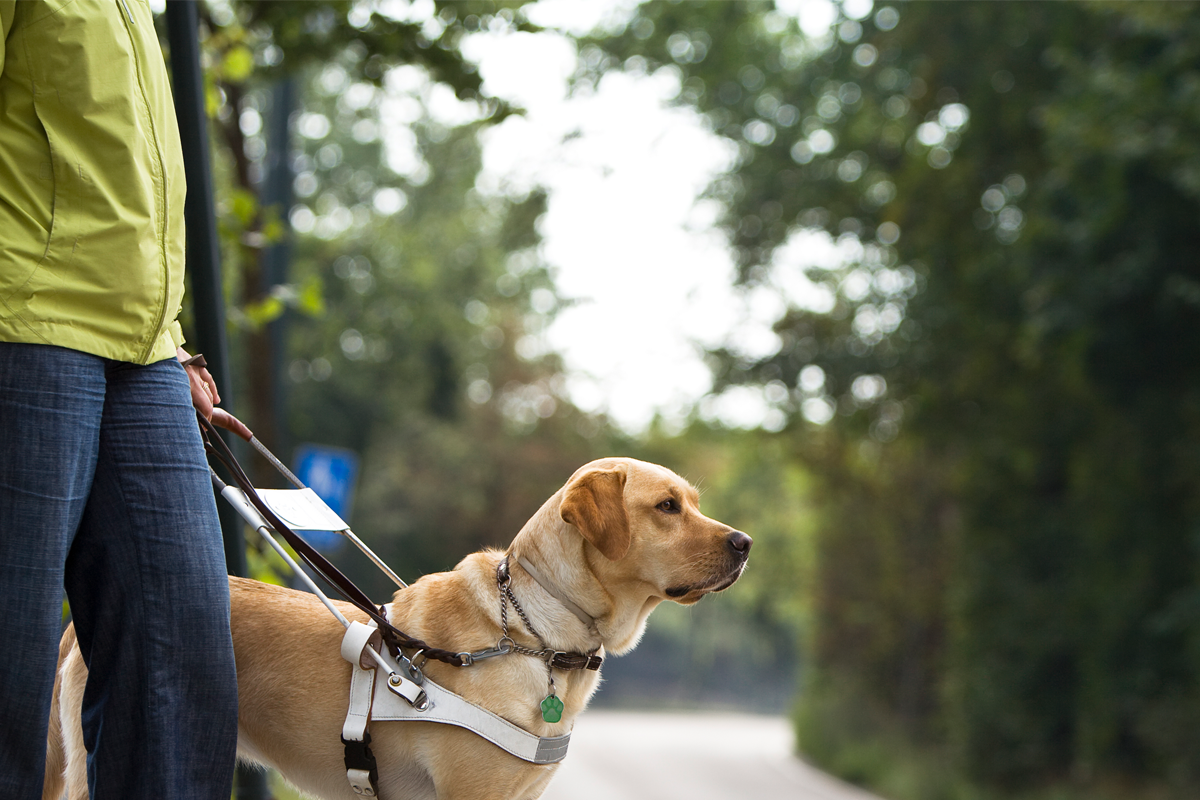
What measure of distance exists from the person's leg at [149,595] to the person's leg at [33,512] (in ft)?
0.31

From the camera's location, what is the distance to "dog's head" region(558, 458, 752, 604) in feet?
9.12

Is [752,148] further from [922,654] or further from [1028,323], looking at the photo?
[922,654]

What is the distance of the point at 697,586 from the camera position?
2867 mm

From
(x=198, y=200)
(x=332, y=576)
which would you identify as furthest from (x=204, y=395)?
(x=198, y=200)

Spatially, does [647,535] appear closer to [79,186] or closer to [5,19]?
[79,186]

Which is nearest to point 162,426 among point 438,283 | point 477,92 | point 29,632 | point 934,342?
point 29,632

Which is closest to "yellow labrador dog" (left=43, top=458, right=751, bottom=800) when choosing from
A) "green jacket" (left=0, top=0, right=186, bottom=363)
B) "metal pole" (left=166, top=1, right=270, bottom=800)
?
"green jacket" (left=0, top=0, right=186, bottom=363)

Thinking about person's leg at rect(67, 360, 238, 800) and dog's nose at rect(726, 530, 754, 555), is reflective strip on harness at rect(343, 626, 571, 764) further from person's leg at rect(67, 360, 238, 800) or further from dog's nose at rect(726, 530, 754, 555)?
dog's nose at rect(726, 530, 754, 555)

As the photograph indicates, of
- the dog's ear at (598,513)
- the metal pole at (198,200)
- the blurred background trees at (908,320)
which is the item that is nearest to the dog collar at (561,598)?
the dog's ear at (598,513)

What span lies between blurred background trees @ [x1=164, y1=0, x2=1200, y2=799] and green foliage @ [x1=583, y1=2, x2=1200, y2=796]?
42 mm

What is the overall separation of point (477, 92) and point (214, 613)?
4672mm

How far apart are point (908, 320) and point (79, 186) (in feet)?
47.4

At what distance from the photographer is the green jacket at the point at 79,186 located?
2023mm

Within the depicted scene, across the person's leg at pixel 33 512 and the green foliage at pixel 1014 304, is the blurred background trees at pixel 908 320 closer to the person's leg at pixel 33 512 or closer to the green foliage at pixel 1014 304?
the green foliage at pixel 1014 304
